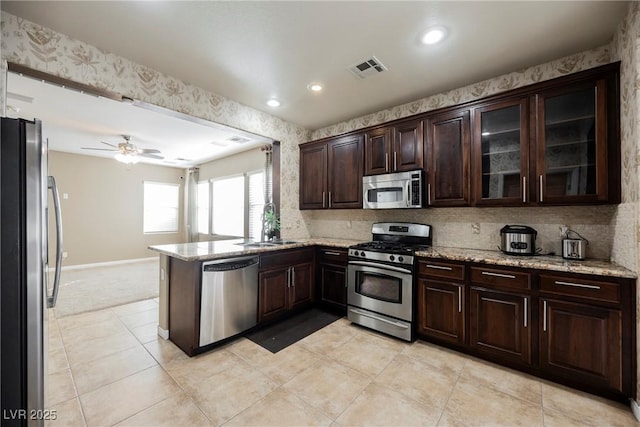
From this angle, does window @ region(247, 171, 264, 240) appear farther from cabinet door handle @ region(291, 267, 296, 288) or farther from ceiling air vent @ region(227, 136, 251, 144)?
cabinet door handle @ region(291, 267, 296, 288)

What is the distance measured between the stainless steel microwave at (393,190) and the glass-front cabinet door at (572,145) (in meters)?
1.07

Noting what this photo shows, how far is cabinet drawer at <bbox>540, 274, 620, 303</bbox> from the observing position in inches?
72.5

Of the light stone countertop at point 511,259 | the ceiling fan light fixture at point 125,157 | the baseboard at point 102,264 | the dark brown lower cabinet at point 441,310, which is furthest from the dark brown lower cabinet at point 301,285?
the baseboard at point 102,264

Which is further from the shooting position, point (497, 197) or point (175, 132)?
point (175, 132)

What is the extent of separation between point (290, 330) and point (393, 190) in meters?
2.04

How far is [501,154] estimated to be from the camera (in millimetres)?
2580

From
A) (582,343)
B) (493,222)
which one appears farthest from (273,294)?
(582,343)

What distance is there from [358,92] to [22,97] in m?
4.12

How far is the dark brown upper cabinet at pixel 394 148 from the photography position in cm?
308

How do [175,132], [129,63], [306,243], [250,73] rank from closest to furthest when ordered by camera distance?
[129,63], [250,73], [306,243], [175,132]

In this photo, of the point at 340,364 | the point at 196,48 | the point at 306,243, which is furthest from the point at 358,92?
the point at 340,364

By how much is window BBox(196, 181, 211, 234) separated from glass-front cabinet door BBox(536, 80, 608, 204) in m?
6.95

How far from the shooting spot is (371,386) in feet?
6.68

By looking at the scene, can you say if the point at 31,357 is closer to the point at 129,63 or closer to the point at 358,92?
the point at 129,63
